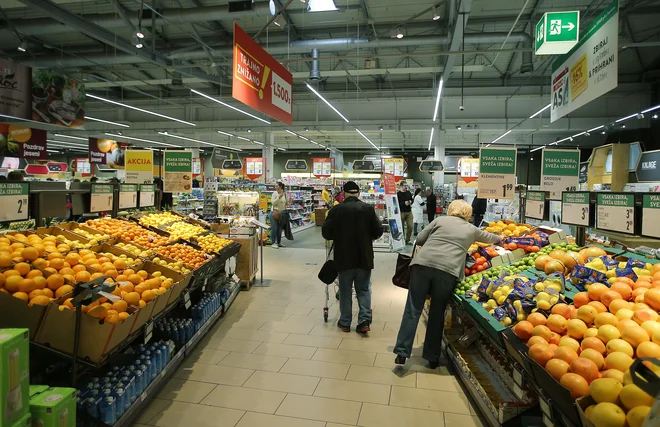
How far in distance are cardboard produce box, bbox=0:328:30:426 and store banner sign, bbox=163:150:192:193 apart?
7707 mm

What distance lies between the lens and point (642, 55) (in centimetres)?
1288

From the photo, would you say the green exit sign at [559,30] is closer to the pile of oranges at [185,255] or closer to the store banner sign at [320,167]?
the pile of oranges at [185,255]

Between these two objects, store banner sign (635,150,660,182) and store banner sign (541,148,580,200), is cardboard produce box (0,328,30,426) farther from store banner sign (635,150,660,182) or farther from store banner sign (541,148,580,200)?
store banner sign (635,150,660,182)

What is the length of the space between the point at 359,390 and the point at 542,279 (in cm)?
171

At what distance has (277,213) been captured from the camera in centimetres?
1118

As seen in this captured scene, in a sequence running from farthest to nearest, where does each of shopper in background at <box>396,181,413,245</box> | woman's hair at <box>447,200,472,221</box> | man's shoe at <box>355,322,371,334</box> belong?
shopper in background at <box>396,181,413,245</box>, man's shoe at <box>355,322,371,334</box>, woman's hair at <box>447,200,472,221</box>

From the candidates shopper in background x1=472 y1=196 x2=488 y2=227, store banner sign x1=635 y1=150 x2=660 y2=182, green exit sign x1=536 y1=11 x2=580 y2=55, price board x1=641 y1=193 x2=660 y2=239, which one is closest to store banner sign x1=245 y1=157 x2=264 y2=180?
shopper in background x1=472 y1=196 x2=488 y2=227

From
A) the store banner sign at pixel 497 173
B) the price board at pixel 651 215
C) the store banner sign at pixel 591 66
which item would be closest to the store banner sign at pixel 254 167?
the store banner sign at pixel 497 173

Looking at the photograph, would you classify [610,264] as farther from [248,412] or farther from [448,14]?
[448,14]

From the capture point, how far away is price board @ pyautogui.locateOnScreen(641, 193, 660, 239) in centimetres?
294

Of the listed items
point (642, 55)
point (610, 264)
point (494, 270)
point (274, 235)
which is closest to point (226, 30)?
point (274, 235)

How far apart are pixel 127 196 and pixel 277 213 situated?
5720 mm

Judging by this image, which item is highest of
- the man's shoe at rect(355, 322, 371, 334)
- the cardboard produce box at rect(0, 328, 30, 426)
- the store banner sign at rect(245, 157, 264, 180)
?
the store banner sign at rect(245, 157, 264, 180)

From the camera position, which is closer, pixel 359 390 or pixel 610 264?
pixel 610 264
